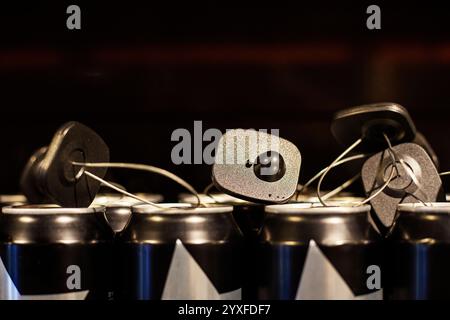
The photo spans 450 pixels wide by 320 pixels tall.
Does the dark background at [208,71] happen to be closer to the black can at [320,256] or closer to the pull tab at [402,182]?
the pull tab at [402,182]

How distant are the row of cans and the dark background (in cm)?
56

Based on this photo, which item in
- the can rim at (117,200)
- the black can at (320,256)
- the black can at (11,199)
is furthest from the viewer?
the black can at (11,199)

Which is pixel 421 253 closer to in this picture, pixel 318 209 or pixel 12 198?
pixel 318 209

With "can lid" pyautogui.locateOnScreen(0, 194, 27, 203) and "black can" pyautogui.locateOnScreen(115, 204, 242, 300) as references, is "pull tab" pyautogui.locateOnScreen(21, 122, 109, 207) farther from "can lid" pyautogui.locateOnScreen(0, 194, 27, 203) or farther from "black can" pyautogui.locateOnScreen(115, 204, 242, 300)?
"can lid" pyautogui.locateOnScreen(0, 194, 27, 203)

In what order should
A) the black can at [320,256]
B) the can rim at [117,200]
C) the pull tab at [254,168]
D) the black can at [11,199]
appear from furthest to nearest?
the black can at [11,199], the can rim at [117,200], the pull tab at [254,168], the black can at [320,256]

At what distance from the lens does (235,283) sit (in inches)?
34.2

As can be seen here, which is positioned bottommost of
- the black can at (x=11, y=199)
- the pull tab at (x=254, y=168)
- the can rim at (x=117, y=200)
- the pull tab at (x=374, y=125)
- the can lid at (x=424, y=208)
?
the black can at (x=11, y=199)

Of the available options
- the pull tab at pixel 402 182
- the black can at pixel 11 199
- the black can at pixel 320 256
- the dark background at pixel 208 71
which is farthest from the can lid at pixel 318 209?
the black can at pixel 11 199

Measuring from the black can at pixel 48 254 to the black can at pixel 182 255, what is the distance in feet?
0.18

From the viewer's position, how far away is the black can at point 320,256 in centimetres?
82

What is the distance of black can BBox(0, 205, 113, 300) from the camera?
837mm

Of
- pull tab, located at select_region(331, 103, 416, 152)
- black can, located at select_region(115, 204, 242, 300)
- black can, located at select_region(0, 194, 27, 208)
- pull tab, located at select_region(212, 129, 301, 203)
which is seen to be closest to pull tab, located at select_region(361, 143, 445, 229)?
pull tab, located at select_region(331, 103, 416, 152)

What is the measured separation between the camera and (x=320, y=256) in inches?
32.1

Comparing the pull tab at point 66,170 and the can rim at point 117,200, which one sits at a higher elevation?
the pull tab at point 66,170
